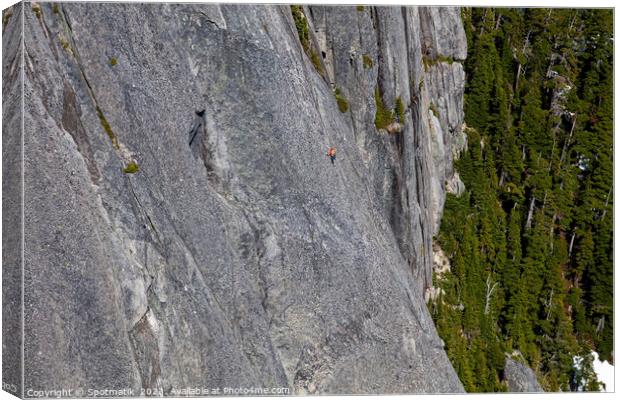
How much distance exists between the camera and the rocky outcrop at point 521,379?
33.4 m

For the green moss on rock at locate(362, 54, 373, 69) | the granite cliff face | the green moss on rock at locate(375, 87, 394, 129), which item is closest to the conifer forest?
the granite cliff face

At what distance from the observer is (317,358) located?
25.9 meters

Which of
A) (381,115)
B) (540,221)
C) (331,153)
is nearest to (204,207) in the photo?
(331,153)

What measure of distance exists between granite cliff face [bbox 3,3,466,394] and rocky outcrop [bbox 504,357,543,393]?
13.1ft

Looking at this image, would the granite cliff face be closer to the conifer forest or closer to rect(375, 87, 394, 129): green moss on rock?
rect(375, 87, 394, 129): green moss on rock

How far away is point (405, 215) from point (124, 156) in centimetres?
1665

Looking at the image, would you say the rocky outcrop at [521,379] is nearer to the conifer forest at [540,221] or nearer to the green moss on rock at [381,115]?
the conifer forest at [540,221]

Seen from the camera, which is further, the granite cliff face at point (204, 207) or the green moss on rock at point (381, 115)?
the green moss on rock at point (381, 115)

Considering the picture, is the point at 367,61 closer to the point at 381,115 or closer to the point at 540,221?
the point at 381,115

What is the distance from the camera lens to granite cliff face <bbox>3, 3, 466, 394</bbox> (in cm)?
2111

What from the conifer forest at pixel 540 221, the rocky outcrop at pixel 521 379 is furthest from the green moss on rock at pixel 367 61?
the rocky outcrop at pixel 521 379

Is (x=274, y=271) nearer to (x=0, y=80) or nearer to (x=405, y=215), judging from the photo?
(x=0, y=80)

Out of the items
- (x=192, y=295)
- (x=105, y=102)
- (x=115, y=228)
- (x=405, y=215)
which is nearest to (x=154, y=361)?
(x=192, y=295)

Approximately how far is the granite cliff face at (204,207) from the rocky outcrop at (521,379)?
400 cm
